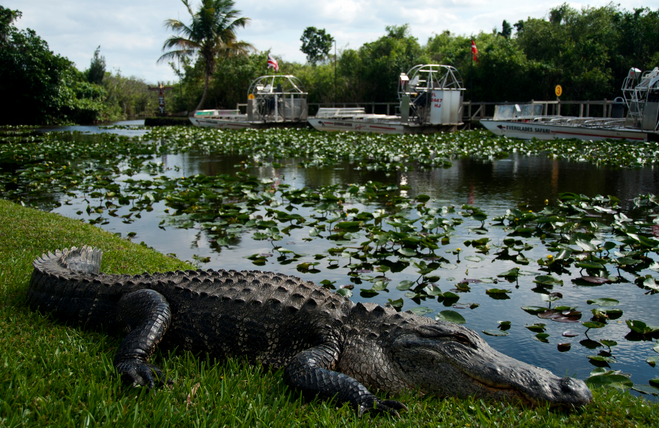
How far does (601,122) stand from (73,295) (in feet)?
60.8

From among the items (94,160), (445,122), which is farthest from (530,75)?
(94,160)

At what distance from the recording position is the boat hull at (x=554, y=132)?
14.9m

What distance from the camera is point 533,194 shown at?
7750 millimetres

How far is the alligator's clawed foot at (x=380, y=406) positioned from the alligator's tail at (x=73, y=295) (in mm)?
1547

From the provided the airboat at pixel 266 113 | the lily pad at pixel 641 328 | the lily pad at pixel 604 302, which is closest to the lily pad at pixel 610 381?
the lily pad at pixel 641 328

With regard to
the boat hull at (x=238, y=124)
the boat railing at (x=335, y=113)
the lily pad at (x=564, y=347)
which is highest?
the boat railing at (x=335, y=113)

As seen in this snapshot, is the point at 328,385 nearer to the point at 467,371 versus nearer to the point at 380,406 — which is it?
the point at 380,406

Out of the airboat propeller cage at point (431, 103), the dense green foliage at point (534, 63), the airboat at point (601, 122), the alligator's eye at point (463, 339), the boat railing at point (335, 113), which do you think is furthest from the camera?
the dense green foliage at point (534, 63)

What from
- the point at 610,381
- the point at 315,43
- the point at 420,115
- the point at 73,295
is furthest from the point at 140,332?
the point at 315,43

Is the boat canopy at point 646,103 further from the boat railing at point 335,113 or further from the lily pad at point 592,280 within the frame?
the lily pad at point 592,280

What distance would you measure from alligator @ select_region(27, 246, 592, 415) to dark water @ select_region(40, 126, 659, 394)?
737 millimetres

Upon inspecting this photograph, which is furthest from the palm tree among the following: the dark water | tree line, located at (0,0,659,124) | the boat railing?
the dark water

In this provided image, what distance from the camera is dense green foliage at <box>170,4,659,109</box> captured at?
2448 cm

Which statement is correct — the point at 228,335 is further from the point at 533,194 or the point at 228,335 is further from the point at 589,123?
the point at 589,123
